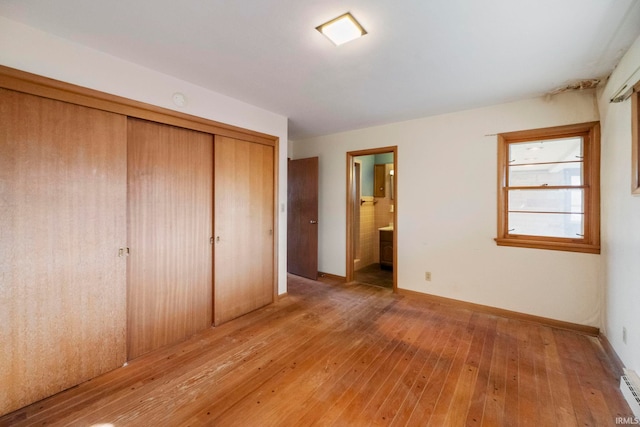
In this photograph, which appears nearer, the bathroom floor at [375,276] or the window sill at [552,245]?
the window sill at [552,245]

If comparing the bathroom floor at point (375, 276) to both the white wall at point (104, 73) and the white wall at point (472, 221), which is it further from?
the white wall at point (104, 73)

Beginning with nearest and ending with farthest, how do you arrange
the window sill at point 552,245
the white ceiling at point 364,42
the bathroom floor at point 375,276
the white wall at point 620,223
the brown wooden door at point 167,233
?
the white ceiling at point 364,42 → the white wall at point 620,223 → the brown wooden door at point 167,233 → the window sill at point 552,245 → the bathroom floor at point 375,276

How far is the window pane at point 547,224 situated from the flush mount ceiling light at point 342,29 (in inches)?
107

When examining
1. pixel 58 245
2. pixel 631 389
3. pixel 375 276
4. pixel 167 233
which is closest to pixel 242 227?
pixel 167 233

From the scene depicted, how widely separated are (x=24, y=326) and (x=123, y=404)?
0.81 m

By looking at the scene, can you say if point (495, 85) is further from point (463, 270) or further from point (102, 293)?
point (102, 293)

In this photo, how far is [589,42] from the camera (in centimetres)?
185

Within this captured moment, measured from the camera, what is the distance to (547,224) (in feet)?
9.49

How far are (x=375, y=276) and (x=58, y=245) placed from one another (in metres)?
4.15

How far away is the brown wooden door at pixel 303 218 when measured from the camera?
438 cm

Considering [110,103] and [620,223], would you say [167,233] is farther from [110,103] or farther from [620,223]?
[620,223]

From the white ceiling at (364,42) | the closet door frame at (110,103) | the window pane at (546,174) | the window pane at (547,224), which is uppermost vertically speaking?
the white ceiling at (364,42)

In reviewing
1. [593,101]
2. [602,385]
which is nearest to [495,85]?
[593,101]

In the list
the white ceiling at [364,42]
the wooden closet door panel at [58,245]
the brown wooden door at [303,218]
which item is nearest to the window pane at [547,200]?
the white ceiling at [364,42]
